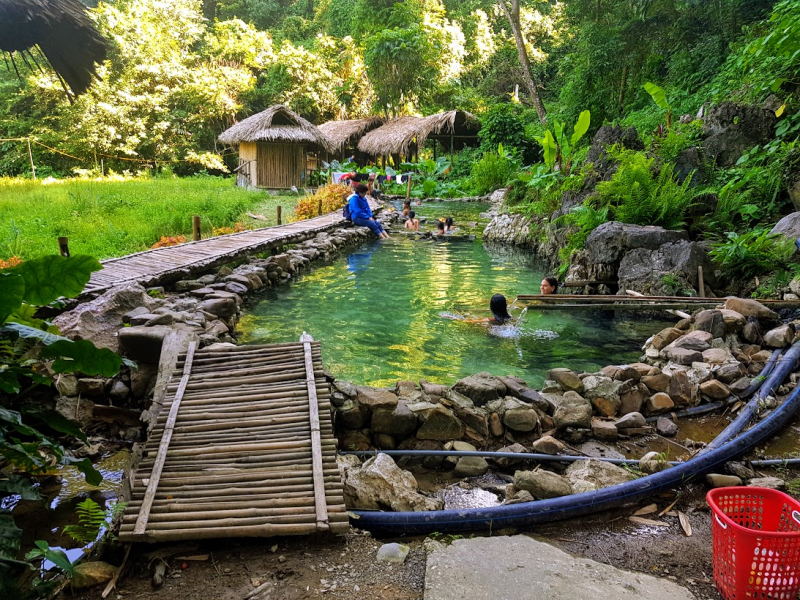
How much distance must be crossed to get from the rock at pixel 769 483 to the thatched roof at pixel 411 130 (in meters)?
23.1

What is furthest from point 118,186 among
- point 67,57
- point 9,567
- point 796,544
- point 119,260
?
point 796,544

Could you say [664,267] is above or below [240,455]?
above

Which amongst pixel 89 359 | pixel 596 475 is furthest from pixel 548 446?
Answer: pixel 89 359

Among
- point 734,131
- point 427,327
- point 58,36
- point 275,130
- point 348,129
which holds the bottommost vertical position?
point 427,327

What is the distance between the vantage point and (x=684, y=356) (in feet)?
16.2

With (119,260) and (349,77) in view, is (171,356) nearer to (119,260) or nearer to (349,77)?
(119,260)

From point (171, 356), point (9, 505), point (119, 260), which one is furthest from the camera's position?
point (119, 260)

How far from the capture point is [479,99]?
98.5 feet

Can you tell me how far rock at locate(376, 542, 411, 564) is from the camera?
238cm

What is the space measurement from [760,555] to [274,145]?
21.5 meters

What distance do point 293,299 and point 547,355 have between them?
13.6ft

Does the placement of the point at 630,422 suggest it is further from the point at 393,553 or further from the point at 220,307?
the point at 220,307

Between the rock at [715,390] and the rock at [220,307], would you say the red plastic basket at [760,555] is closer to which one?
the rock at [715,390]

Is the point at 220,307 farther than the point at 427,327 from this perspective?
No
